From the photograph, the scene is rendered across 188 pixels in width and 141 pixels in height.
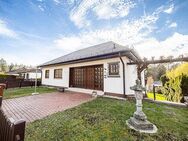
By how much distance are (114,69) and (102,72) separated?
4.34 ft

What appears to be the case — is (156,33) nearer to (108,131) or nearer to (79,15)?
(79,15)

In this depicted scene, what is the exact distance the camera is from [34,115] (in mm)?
4684

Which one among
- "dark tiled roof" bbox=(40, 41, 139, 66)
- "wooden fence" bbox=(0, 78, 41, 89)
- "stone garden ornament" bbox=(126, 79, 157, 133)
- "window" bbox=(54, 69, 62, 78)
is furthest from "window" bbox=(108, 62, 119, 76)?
"wooden fence" bbox=(0, 78, 41, 89)

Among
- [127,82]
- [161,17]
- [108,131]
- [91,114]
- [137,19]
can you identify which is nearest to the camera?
[108,131]

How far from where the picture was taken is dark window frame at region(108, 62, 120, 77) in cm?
779

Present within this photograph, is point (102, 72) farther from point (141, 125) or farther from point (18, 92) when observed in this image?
point (18, 92)

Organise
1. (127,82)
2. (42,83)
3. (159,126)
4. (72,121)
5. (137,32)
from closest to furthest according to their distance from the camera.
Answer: (159,126) → (72,121) → (127,82) → (137,32) → (42,83)

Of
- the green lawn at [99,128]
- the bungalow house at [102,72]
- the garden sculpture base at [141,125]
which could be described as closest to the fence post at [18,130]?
the green lawn at [99,128]

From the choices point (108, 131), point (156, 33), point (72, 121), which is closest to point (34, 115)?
point (72, 121)

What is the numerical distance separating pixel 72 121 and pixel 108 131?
1396 mm

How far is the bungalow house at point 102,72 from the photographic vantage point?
24.6 ft

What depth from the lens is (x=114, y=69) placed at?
804 centimetres

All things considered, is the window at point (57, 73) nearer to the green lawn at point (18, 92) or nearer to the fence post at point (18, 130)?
the green lawn at point (18, 92)

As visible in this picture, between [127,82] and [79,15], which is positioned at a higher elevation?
[79,15]
